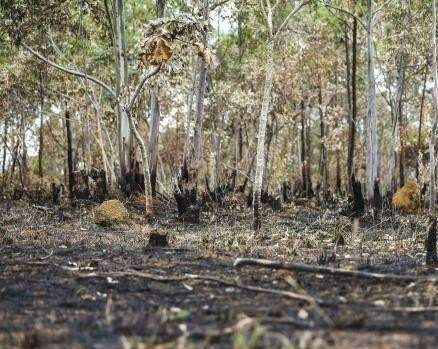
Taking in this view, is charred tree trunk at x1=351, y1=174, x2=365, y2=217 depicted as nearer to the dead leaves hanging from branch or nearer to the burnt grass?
the burnt grass

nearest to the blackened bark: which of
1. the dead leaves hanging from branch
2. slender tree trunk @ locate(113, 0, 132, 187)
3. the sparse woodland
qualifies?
the sparse woodland

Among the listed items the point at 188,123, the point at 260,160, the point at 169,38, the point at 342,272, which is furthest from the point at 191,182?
the point at 342,272

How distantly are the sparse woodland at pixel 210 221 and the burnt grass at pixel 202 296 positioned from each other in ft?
0.06

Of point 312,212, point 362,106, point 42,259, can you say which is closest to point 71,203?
point 312,212

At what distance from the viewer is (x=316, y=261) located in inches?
264

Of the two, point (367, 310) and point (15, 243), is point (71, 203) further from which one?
point (367, 310)

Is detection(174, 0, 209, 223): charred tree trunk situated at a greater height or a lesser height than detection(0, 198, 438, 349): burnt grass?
greater

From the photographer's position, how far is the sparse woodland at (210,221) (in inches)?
146

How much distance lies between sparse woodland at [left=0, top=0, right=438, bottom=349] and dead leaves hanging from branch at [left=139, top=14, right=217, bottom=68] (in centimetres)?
3

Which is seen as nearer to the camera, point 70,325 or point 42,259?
point 70,325

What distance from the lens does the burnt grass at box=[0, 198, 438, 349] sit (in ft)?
10.8

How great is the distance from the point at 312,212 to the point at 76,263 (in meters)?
9.59

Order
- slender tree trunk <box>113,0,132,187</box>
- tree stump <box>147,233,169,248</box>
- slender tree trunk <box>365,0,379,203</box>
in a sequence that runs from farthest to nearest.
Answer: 1. slender tree trunk <box>365,0,379,203</box>
2. slender tree trunk <box>113,0,132,187</box>
3. tree stump <box>147,233,169,248</box>

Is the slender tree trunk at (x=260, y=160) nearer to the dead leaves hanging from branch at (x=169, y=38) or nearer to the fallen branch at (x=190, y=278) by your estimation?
the dead leaves hanging from branch at (x=169, y=38)
